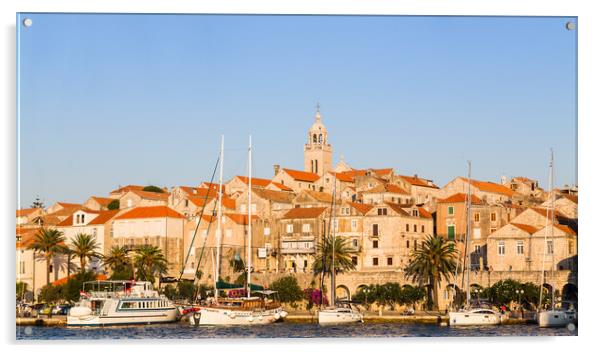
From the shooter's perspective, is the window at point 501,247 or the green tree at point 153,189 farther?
the green tree at point 153,189

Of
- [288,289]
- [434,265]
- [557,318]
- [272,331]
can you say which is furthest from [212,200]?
[557,318]

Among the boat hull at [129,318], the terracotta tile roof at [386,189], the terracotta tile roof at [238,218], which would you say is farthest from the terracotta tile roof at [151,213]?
the boat hull at [129,318]

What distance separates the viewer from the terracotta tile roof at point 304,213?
44969 millimetres

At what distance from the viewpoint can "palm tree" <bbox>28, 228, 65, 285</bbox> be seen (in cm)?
3807

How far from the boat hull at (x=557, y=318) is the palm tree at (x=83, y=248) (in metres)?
21.1

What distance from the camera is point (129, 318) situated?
30844 mm

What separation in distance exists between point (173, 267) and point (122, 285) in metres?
7.36

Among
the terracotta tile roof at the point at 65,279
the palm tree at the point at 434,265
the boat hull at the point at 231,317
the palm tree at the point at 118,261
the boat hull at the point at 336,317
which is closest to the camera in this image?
the boat hull at the point at 231,317

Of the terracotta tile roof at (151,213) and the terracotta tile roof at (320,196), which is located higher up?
the terracotta tile roof at (320,196)

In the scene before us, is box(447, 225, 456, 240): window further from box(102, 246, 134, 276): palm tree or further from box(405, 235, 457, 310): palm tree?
box(102, 246, 134, 276): palm tree

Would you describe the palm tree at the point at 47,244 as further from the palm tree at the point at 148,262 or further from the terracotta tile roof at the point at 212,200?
the terracotta tile roof at the point at 212,200

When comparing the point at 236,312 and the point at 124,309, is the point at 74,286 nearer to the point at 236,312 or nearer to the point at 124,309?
the point at 124,309

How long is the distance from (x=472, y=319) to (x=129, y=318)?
897 centimetres
